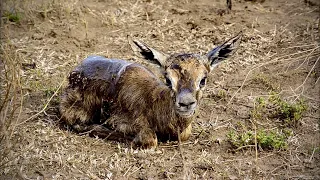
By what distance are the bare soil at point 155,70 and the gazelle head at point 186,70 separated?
1.69 feet

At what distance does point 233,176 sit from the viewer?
527 centimetres

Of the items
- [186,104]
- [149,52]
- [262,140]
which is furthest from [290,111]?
[149,52]

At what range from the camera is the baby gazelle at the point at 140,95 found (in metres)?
5.42

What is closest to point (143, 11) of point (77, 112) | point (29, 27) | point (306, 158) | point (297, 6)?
point (29, 27)

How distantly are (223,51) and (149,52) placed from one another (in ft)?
2.71

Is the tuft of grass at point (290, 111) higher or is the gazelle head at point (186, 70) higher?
the gazelle head at point (186, 70)

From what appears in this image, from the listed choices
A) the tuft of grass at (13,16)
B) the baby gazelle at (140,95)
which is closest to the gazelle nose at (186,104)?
the baby gazelle at (140,95)

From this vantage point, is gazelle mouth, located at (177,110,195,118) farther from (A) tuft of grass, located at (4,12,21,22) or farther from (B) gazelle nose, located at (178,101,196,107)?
(A) tuft of grass, located at (4,12,21,22)

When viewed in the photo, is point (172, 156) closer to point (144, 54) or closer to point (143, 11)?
point (144, 54)

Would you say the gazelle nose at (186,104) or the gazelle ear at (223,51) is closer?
the gazelle nose at (186,104)

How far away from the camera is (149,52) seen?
19.1 feet

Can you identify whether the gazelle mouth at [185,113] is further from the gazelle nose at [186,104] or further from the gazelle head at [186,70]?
the gazelle nose at [186,104]

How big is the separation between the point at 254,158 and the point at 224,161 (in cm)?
33

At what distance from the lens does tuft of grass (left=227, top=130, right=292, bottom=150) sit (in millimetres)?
5715
